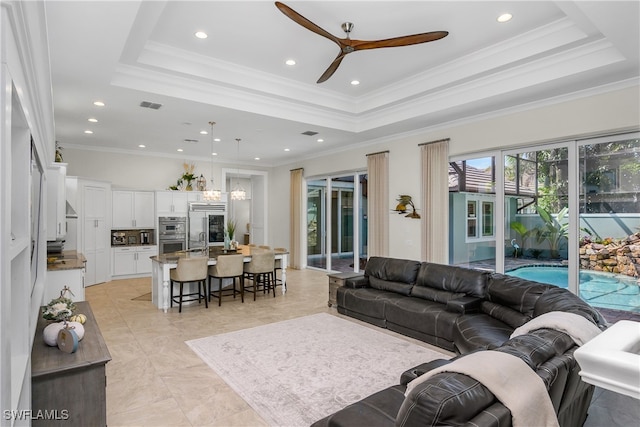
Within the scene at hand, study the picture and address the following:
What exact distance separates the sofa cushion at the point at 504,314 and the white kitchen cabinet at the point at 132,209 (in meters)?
7.44

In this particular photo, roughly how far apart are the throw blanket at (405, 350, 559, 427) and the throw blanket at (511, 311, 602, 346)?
0.65m

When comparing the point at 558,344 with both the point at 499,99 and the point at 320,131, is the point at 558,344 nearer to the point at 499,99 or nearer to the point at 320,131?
the point at 499,99

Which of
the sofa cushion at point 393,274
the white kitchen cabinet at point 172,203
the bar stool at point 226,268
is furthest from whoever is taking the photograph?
the white kitchen cabinet at point 172,203

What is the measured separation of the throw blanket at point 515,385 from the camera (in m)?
1.37

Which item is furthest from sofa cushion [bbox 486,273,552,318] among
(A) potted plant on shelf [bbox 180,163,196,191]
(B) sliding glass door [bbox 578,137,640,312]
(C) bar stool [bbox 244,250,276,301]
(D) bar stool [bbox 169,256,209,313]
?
(A) potted plant on shelf [bbox 180,163,196,191]

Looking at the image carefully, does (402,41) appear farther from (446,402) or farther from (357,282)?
(357,282)

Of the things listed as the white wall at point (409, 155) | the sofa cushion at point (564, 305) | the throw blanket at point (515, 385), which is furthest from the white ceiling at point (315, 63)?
the throw blanket at point (515, 385)

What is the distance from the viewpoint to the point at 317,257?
9555 millimetres

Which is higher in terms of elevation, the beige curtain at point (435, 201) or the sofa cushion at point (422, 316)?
the beige curtain at point (435, 201)

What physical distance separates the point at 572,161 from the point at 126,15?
5228mm

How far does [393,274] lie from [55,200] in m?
5.02

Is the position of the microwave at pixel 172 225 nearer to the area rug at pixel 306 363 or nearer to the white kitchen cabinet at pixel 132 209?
the white kitchen cabinet at pixel 132 209

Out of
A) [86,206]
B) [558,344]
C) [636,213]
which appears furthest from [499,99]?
[86,206]

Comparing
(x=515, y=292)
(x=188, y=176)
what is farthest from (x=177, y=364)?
(x=188, y=176)
